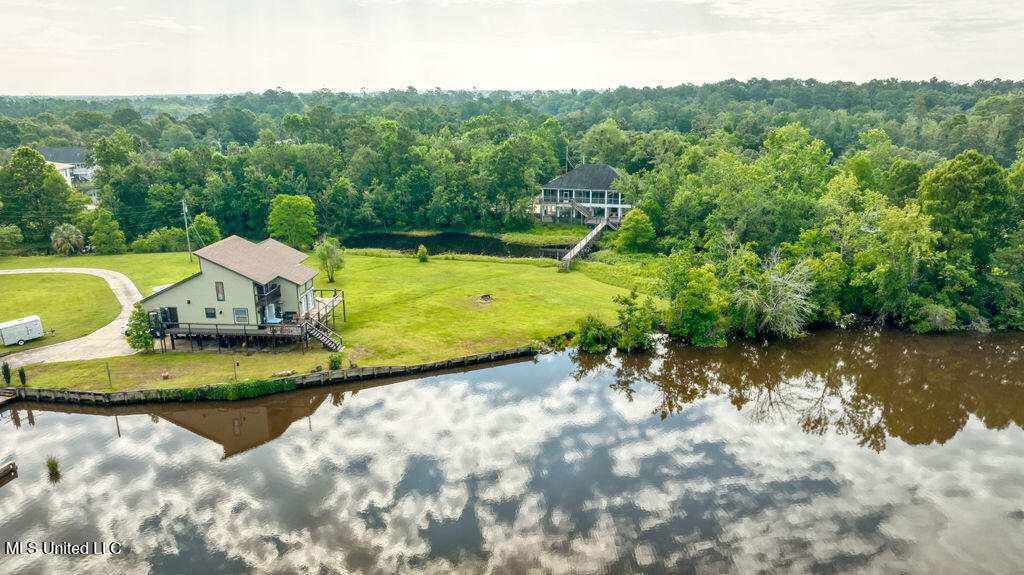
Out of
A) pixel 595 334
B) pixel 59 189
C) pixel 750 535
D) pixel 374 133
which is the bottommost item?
pixel 750 535

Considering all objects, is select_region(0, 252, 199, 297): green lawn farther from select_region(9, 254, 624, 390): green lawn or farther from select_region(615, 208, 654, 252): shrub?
select_region(615, 208, 654, 252): shrub

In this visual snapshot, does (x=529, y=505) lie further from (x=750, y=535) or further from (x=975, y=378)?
(x=975, y=378)

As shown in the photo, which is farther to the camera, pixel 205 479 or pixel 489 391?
pixel 489 391

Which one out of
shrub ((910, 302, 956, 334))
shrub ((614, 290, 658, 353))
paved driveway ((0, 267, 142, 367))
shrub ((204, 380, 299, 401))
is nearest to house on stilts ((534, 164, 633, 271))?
shrub ((614, 290, 658, 353))

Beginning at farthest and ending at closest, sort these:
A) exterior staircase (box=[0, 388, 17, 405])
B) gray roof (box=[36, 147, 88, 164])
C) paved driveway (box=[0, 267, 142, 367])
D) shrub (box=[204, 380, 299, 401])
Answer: gray roof (box=[36, 147, 88, 164]) < paved driveway (box=[0, 267, 142, 367]) < shrub (box=[204, 380, 299, 401]) < exterior staircase (box=[0, 388, 17, 405])

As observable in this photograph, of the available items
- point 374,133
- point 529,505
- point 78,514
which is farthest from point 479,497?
point 374,133
